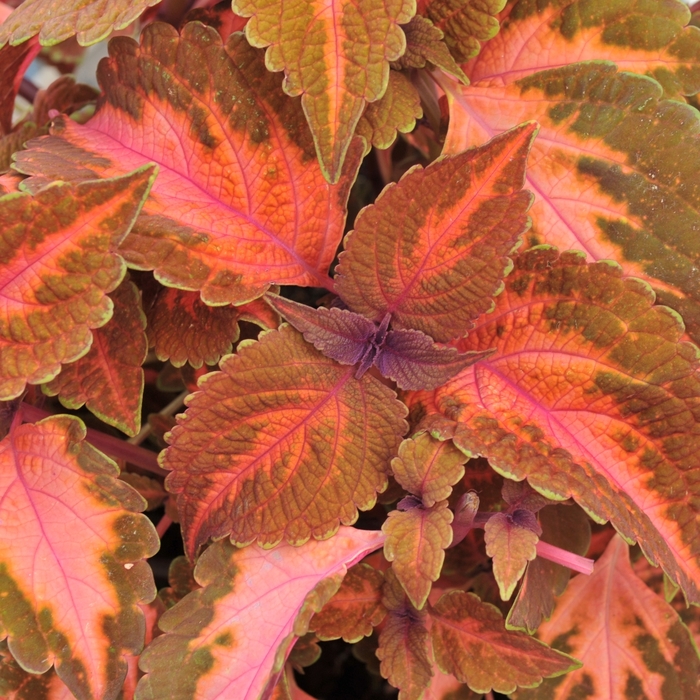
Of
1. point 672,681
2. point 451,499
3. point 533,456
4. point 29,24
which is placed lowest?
point 672,681

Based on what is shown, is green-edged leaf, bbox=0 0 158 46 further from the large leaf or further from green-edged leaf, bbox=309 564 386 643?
green-edged leaf, bbox=309 564 386 643

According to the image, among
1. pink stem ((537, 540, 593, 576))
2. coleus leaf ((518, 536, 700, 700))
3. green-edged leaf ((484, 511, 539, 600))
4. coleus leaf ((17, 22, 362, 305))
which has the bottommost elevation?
coleus leaf ((518, 536, 700, 700))

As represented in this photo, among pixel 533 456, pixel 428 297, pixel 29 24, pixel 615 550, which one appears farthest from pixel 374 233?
pixel 615 550

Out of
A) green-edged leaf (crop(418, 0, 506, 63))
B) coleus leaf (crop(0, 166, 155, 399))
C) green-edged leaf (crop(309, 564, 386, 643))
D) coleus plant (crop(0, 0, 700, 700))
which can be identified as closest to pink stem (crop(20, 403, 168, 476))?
coleus plant (crop(0, 0, 700, 700))

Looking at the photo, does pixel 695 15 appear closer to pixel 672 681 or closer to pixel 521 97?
pixel 521 97

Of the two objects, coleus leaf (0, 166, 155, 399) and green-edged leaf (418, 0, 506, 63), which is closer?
coleus leaf (0, 166, 155, 399)

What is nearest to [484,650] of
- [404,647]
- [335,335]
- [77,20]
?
[404,647]

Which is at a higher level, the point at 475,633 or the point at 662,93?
the point at 662,93
